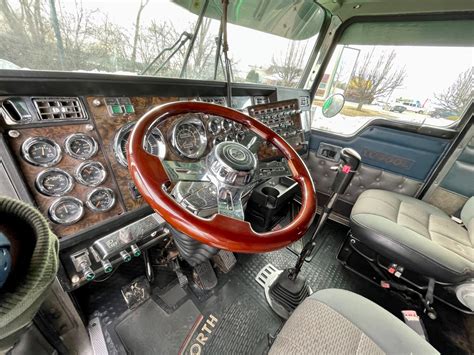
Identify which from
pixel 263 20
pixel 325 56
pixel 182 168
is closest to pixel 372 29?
pixel 325 56

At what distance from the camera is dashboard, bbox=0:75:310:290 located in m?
0.70

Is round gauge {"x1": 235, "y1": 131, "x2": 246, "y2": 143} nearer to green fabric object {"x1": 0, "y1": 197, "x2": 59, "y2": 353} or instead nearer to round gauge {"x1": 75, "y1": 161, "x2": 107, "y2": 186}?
round gauge {"x1": 75, "y1": 161, "x2": 107, "y2": 186}

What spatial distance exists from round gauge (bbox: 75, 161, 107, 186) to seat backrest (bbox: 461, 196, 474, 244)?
207 centimetres

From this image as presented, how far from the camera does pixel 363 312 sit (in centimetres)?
78

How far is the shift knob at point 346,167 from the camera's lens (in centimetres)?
100

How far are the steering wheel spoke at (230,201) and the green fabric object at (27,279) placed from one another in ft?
1.36

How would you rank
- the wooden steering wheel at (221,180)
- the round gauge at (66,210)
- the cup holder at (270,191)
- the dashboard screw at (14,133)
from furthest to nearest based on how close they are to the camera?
the cup holder at (270,191) < the round gauge at (66,210) < the dashboard screw at (14,133) < the wooden steering wheel at (221,180)

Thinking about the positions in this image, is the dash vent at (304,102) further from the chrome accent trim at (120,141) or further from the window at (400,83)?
the chrome accent trim at (120,141)

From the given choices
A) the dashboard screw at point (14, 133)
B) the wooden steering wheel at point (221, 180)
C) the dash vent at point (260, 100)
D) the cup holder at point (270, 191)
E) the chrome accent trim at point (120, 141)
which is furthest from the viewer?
the dash vent at point (260, 100)

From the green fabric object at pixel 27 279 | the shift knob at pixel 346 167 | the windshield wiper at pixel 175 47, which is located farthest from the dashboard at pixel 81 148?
the shift knob at pixel 346 167

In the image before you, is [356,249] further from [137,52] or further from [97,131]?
[137,52]

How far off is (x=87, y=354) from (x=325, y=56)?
2.90 m

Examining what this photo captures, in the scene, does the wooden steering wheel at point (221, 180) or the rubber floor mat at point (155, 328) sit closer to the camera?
the wooden steering wheel at point (221, 180)

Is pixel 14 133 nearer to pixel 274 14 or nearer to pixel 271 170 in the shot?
pixel 271 170
